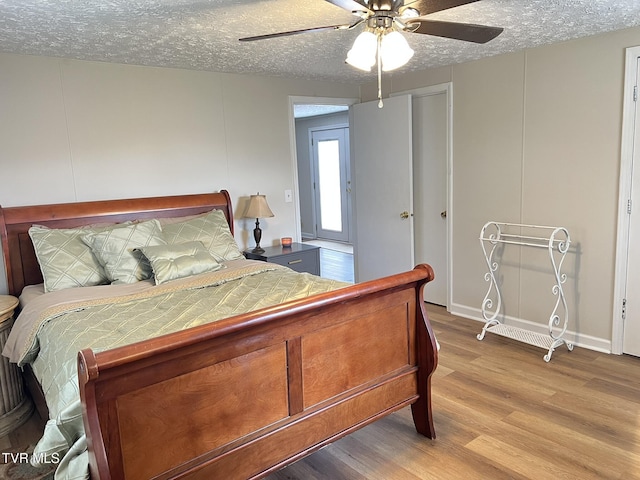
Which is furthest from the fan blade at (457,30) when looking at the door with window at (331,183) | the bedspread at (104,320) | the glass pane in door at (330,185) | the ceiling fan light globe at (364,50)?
the glass pane in door at (330,185)

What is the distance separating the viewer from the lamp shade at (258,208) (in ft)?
13.3

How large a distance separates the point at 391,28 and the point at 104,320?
1.89 meters

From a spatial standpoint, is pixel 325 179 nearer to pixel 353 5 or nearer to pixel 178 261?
pixel 178 261

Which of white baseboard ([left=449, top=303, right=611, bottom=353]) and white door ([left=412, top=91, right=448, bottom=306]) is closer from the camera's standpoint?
white baseboard ([left=449, top=303, right=611, bottom=353])

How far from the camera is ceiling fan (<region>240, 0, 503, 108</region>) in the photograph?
6.29 feet

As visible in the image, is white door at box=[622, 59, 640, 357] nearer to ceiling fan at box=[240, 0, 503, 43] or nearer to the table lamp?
ceiling fan at box=[240, 0, 503, 43]

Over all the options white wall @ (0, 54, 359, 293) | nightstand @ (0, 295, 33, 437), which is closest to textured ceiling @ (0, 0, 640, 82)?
white wall @ (0, 54, 359, 293)

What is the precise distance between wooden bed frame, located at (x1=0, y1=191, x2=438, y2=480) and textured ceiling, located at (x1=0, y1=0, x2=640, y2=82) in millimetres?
1487

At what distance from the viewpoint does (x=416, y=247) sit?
4695mm

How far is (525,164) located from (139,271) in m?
2.94

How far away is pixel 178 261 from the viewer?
2.99 meters

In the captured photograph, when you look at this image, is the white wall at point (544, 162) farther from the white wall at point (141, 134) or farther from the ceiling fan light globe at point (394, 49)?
the ceiling fan light globe at point (394, 49)

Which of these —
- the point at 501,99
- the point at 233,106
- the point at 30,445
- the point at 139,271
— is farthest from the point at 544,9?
the point at 30,445

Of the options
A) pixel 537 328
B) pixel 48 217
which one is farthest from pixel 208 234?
pixel 537 328
